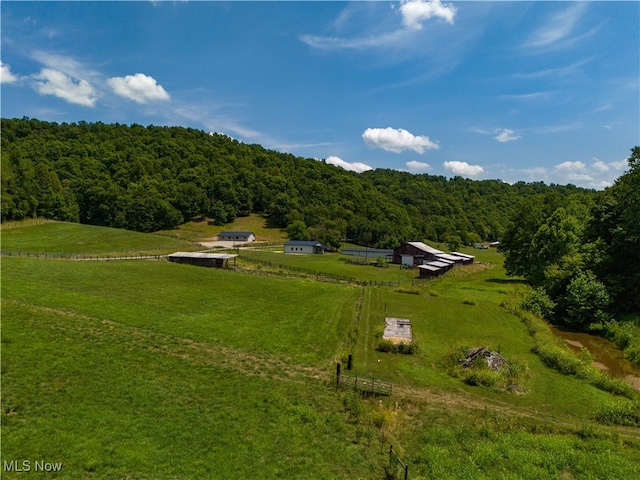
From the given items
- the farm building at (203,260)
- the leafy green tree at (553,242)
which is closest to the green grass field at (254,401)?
the leafy green tree at (553,242)

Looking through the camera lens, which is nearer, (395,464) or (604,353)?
(395,464)

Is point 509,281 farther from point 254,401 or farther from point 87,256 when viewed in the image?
point 87,256

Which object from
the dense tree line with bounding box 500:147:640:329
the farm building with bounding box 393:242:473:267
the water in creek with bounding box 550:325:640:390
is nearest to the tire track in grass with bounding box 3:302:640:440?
the water in creek with bounding box 550:325:640:390

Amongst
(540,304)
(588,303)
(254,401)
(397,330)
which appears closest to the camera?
(254,401)

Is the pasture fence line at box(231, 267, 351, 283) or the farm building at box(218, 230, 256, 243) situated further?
the farm building at box(218, 230, 256, 243)

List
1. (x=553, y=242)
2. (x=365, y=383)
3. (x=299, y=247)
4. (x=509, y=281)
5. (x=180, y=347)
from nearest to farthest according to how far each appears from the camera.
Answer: (x=365, y=383), (x=180, y=347), (x=553, y=242), (x=509, y=281), (x=299, y=247)

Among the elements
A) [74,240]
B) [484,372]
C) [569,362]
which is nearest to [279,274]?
[484,372]

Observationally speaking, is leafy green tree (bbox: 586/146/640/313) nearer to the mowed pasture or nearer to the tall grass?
the tall grass
